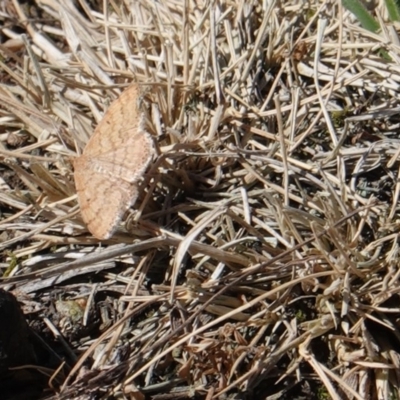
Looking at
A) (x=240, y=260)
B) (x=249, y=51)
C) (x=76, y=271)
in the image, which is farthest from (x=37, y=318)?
(x=249, y=51)

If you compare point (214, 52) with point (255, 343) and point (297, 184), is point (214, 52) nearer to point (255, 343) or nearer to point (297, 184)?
point (297, 184)

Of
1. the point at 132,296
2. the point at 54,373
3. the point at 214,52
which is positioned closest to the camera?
the point at 54,373

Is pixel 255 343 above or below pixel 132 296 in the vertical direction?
below

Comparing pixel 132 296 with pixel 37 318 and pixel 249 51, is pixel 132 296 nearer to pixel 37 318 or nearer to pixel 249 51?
pixel 37 318

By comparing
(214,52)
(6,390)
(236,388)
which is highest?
(214,52)

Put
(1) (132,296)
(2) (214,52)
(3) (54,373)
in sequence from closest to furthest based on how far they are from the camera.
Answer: (3) (54,373)
(1) (132,296)
(2) (214,52)

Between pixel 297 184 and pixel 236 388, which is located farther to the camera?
pixel 297 184

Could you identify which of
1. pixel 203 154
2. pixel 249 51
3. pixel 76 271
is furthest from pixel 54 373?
pixel 249 51
